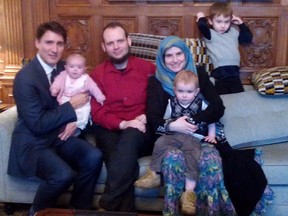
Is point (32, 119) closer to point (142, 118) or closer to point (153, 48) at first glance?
point (142, 118)

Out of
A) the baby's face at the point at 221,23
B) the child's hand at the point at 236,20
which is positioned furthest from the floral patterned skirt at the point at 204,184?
the child's hand at the point at 236,20

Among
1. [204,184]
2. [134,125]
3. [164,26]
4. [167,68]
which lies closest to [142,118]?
[134,125]

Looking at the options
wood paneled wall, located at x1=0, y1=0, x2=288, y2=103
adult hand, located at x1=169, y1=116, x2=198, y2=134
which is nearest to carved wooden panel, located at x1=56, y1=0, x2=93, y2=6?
wood paneled wall, located at x1=0, y1=0, x2=288, y2=103

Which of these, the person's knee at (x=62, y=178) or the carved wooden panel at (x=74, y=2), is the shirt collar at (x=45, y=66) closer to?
the person's knee at (x=62, y=178)

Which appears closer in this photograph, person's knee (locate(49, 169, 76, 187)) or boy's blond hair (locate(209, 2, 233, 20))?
person's knee (locate(49, 169, 76, 187))

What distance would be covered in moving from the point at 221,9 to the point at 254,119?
0.81 metres

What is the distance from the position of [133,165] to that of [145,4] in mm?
1402

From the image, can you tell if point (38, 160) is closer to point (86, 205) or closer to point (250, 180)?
point (86, 205)

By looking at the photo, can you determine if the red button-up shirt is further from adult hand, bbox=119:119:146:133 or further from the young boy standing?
the young boy standing

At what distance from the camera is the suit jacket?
204 centimetres

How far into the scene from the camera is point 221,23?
104 inches

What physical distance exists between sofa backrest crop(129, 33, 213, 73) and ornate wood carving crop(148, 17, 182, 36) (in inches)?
8.6

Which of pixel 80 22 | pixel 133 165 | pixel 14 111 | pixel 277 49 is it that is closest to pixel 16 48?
pixel 80 22

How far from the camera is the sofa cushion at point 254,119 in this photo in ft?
7.67
